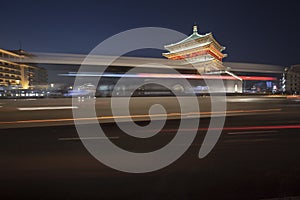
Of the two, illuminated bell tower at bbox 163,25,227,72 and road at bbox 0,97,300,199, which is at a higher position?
illuminated bell tower at bbox 163,25,227,72

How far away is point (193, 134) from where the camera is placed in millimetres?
7387

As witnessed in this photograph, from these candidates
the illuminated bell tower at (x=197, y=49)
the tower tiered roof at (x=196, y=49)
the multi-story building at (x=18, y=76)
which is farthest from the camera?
the multi-story building at (x=18, y=76)

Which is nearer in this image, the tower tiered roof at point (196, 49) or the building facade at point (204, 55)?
the building facade at point (204, 55)

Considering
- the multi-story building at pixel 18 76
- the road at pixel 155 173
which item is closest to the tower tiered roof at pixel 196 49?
the multi-story building at pixel 18 76

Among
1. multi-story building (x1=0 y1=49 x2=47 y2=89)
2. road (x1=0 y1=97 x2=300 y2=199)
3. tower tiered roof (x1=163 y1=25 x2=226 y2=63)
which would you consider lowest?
road (x1=0 y1=97 x2=300 y2=199)

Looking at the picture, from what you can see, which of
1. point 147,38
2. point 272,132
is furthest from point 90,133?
point 147,38

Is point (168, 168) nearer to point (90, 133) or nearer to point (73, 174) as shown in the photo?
point (73, 174)

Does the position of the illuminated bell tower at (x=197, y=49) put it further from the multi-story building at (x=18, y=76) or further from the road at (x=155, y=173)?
the road at (x=155, y=173)

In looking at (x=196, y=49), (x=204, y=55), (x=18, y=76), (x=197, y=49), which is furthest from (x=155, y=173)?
(x=18, y=76)

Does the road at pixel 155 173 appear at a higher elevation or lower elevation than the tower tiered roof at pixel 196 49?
lower

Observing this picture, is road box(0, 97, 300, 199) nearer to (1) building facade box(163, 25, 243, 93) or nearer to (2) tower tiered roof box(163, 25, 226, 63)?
(1) building facade box(163, 25, 243, 93)

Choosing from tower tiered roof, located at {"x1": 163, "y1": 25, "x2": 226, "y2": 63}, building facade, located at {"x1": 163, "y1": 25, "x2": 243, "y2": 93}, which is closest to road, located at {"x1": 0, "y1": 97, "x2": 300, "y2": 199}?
building facade, located at {"x1": 163, "y1": 25, "x2": 243, "y2": 93}

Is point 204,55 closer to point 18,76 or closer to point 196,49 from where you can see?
point 196,49

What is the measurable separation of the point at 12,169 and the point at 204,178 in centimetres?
352
